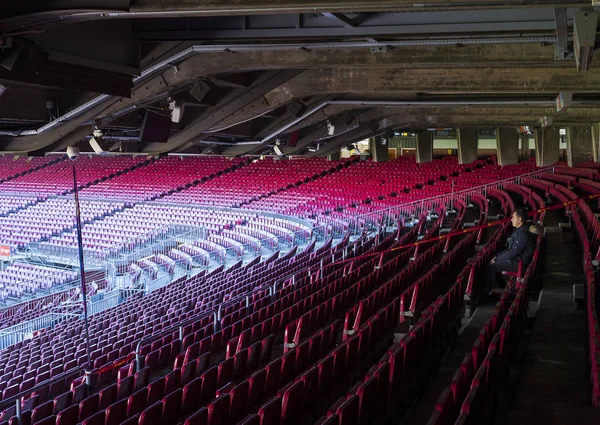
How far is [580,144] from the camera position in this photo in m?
25.6

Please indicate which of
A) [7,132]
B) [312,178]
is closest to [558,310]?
[7,132]

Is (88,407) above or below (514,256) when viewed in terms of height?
below

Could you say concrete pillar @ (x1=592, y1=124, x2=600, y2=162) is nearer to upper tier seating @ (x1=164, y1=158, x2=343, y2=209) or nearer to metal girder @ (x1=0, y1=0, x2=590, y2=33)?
upper tier seating @ (x1=164, y1=158, x2=343, y2=209)

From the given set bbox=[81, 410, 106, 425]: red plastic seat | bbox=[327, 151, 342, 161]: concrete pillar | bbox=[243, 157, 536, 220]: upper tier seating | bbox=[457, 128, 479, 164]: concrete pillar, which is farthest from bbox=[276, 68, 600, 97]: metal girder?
bbox=[327, 151, 342, 161]: concrete pillar

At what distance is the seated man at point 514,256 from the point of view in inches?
339

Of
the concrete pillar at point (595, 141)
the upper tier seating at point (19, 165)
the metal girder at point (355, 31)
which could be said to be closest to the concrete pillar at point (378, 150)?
the concrete pillar at point (595, 141)

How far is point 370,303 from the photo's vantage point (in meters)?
7.96

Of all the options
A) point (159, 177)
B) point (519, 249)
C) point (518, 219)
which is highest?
point (159, 177)

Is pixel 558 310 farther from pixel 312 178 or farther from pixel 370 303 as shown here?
pixel 312 178

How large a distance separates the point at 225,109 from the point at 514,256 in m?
9.16

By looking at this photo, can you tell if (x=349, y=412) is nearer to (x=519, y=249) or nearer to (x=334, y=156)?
(x=519, y=249)

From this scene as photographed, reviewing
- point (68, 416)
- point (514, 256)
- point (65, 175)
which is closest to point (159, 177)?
point (65, 175)

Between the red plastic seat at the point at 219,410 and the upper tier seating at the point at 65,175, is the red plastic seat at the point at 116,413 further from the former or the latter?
the upper tier seating at the point at 65,175

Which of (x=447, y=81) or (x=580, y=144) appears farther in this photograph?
(x=580, y=144)
